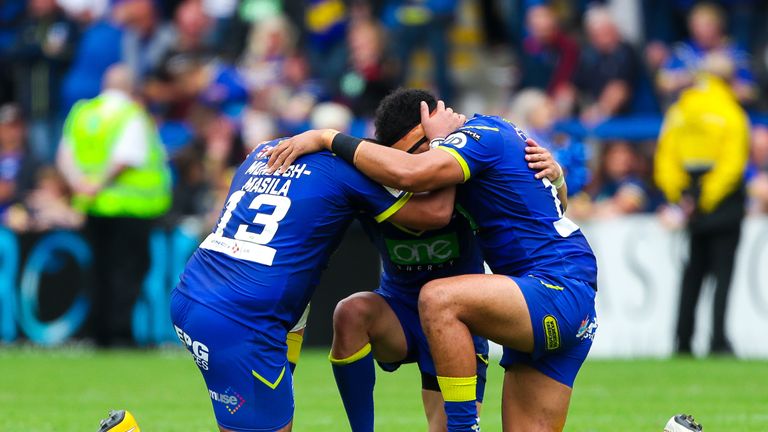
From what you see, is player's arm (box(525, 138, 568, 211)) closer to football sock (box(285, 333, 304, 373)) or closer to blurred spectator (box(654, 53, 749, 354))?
football sock (box(285, 333, 304, 373))

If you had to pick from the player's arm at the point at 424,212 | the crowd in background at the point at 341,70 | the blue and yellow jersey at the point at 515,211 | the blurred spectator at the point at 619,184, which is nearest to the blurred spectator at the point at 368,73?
the crowd in background at the point at 341,70

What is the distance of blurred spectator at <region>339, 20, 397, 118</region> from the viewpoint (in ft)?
54.1

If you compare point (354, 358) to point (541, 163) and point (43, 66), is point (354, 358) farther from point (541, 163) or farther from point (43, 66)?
point (43, 66)

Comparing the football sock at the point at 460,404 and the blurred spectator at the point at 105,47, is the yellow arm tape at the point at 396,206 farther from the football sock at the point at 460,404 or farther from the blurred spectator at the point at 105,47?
the blurred spectator at the point at 105,47

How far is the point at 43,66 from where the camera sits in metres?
18.5

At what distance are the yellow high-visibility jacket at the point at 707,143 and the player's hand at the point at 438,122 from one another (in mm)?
7006

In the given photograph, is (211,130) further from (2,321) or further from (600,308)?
(600,308)

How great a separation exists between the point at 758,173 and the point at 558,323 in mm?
8462

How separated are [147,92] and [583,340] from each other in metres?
11.8

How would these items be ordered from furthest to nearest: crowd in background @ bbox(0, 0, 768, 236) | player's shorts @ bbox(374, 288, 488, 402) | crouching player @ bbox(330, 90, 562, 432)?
crowd in background @ bbox(0, 0, 768, 236)
player's shorts @ bbox(374, 288, 488, 402)
crouching player @ bbox(330, 90, 562, 432)

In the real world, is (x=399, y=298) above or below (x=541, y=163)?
below

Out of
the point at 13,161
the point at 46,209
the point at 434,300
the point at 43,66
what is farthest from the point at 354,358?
the point at 43,66

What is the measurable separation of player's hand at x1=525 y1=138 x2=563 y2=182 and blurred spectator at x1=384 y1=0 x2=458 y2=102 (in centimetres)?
1013

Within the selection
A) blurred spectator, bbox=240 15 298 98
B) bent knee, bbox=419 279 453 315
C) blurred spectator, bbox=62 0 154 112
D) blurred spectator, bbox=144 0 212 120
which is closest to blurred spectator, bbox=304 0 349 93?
blurred spectator, bbox=240 15 298 98
